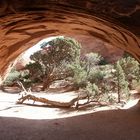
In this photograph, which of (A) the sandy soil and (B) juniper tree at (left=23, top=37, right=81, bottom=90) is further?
(B) juniper tree at (left=23, top=37, right=81, bottom=90)

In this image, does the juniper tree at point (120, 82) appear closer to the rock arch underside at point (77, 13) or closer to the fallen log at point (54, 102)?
the fallen log at point (54, 102)

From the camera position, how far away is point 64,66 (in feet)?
27.0

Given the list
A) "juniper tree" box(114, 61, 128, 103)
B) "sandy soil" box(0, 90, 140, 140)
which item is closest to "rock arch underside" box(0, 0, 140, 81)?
"sandy soil" box(0, 90, 140, 140)

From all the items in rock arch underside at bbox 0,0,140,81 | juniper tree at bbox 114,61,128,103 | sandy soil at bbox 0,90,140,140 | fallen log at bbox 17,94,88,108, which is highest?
rock arch underside at bbox 0,0,140,81

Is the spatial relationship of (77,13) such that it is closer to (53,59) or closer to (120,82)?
(120,82)

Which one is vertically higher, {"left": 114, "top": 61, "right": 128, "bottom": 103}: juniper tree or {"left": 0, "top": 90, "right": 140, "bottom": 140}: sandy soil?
{"left": 114, "top": 61, "right": 128, "bottom": 103}: juniper tree

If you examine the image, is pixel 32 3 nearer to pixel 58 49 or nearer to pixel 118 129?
pixel 118 129

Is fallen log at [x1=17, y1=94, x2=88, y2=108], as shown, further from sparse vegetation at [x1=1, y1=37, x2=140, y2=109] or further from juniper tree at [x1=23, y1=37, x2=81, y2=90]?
juniper tree at [x1=23, y1=37, x2=81, y2=90]

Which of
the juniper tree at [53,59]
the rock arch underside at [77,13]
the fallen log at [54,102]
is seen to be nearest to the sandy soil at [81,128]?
the rock arch underside at [77,13]

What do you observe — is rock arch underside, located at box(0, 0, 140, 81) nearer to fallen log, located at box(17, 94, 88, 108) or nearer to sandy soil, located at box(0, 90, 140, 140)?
sandy soil, located at box(0, 90, 140, 140)

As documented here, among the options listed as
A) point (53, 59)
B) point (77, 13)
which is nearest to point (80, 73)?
point (53, 59)

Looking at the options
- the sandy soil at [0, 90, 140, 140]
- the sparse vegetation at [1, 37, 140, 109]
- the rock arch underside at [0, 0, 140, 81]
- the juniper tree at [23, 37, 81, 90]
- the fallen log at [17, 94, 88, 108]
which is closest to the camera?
the rock arch underside at [0, 0, 140, 81]

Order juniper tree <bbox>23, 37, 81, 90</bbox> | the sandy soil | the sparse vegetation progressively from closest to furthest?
the sandy soil
the sparse vegetation
juniper tree <bbox>23, 37, 81, 90</bbox>

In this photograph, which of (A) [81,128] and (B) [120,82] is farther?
(B) [120,82]
